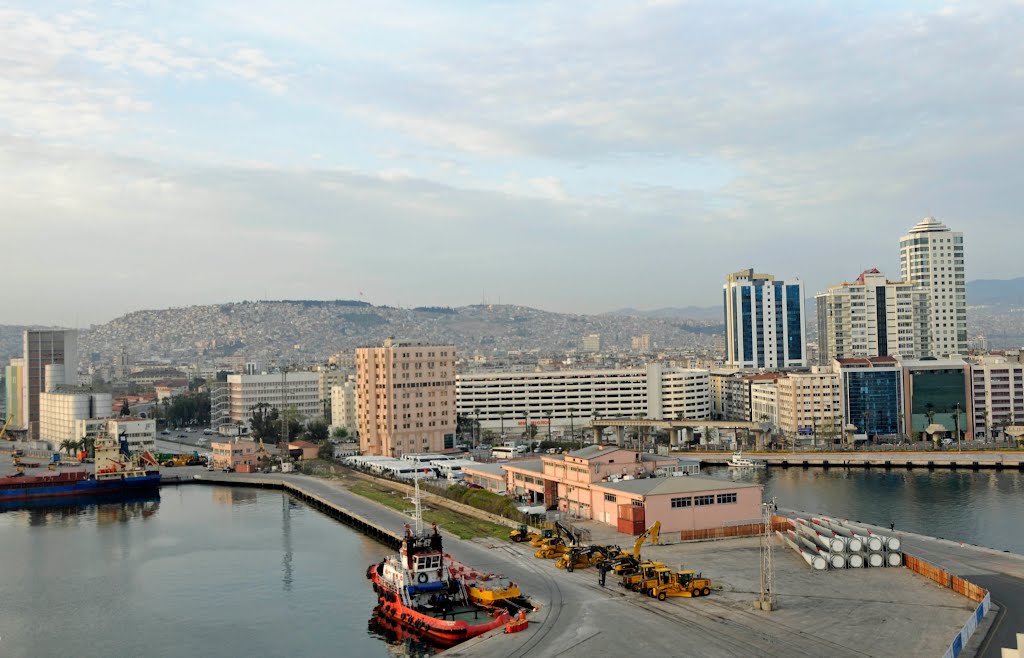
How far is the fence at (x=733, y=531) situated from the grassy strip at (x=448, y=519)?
610 centimetres

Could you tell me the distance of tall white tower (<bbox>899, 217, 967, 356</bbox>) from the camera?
97.2 metres

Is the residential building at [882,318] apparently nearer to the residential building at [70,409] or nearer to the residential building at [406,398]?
the residential building at [406,398]

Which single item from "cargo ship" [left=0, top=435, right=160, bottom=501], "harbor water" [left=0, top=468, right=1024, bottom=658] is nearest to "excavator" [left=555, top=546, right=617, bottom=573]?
"harbor water" [left=0, top=468, right=1024, bottom=658]

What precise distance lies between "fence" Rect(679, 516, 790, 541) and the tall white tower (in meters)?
74.5

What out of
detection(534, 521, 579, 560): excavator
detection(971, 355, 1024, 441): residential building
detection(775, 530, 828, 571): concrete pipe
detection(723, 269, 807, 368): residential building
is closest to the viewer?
detection(775, 530, 828, 571): concrete pipe

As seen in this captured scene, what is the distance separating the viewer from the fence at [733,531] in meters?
29.2

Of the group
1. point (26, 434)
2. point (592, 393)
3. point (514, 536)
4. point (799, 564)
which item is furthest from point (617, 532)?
point (26, 434)

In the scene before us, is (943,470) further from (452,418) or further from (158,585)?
(158,585)

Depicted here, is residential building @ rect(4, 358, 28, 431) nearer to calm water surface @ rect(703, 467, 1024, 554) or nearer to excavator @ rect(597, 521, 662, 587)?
calm water surface @ rect(703, 467, 1024, 554)

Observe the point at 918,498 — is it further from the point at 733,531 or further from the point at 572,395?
the point at 572,395

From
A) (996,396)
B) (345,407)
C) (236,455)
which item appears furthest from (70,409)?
(996,396)

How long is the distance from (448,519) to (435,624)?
522 inches

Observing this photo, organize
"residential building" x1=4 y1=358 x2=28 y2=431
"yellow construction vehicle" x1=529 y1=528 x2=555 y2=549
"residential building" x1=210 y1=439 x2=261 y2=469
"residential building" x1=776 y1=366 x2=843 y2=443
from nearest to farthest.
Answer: "yellow construction vehicle" x1=529 y1=528 x2=555 y2=549 < "residential building" x1=210 y1=439 x2=261 y2=469 < "residential building" x1=776 y1=366 x2=843 y2=443 < "residential building" x1=4 y1=358 x2=28 y2=431

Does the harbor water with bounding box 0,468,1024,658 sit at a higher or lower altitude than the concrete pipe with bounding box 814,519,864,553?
lower
